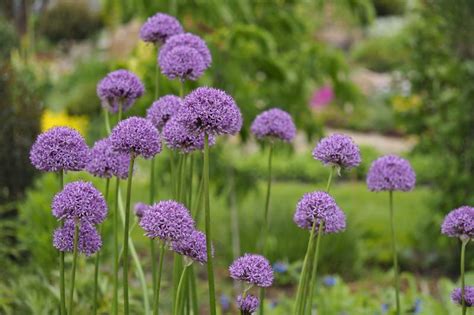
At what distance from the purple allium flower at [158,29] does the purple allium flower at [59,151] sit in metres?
0.58

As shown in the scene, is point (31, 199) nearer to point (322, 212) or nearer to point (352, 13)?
point (352, 13)

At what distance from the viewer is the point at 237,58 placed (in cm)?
469

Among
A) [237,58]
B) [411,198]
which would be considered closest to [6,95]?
[237,58]

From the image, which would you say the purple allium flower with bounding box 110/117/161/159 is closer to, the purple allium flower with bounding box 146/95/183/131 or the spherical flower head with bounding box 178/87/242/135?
the spherical flower head with bounding box 178/87/242/135

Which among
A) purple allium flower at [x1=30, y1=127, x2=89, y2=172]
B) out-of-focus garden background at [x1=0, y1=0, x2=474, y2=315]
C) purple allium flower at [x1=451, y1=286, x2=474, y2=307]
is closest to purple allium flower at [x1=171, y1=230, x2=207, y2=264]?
purple allium flower at [x1=30, y1=127, x2=89, y2=172]

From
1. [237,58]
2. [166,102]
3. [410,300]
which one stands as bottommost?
[410,300]

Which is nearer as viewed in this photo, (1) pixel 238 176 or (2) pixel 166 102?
(2) pixel 166 102

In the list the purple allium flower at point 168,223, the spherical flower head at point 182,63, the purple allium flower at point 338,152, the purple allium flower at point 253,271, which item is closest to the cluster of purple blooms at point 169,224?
the purple allium flower at point 168,223

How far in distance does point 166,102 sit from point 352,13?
11.3 ft

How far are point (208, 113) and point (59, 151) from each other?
0.33 metres

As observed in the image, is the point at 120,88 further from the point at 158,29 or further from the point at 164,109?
the point at 158,29

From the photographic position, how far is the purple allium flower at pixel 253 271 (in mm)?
1512

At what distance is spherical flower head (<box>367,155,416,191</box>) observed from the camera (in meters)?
1.97

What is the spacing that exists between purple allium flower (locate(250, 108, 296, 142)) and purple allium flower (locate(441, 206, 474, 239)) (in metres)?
0.48
